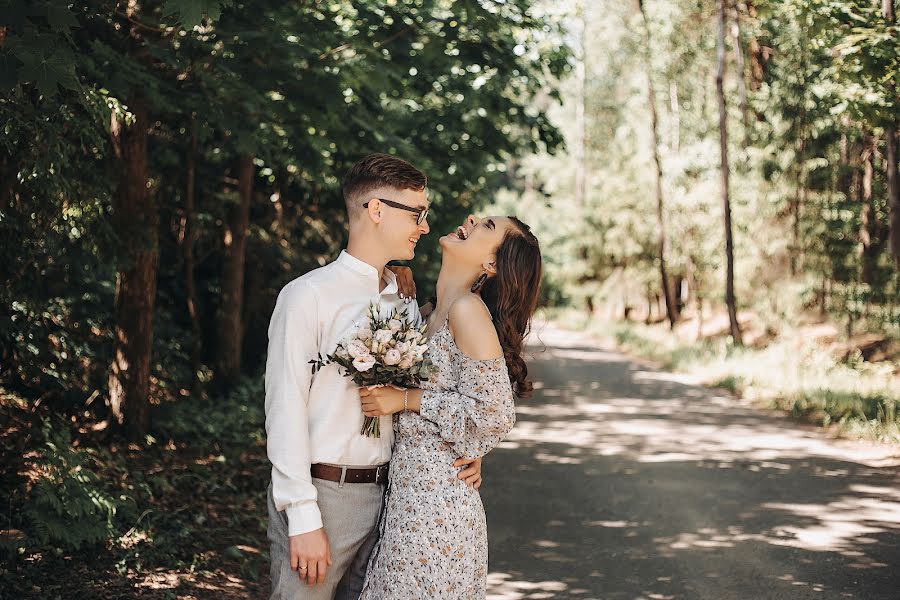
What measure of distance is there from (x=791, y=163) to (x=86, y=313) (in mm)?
20626

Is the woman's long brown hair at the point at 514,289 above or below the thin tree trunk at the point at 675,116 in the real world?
below

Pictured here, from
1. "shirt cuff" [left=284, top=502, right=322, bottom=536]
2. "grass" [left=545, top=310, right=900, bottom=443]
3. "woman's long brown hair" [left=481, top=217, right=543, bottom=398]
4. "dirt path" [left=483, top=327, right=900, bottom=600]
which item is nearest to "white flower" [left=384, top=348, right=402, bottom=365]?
"shirt cuff" [left=284, top=502, right=322, bottom=536]

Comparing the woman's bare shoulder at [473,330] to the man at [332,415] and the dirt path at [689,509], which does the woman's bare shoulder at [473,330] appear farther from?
the dirt path at [689,509]

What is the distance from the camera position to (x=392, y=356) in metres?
2.99

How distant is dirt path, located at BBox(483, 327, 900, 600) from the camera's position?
621cm

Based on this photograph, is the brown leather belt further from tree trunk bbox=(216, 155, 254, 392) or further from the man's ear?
tree trunk bbox=(216, 155, 254, 392)

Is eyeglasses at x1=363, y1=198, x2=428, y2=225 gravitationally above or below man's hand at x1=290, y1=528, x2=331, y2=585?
above

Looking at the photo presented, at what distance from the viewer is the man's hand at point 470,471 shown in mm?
3400

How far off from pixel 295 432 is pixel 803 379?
44.9 ft

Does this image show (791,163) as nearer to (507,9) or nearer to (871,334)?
(871,334)

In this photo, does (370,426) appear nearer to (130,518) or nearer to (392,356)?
(392,356)

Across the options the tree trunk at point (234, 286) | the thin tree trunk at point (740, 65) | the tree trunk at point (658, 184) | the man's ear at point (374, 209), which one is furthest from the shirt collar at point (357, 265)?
the tree trunk at point (658, 184)

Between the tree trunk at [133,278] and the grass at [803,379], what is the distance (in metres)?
8.39

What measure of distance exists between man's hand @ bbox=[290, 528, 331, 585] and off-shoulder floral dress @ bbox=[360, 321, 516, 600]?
29cm
